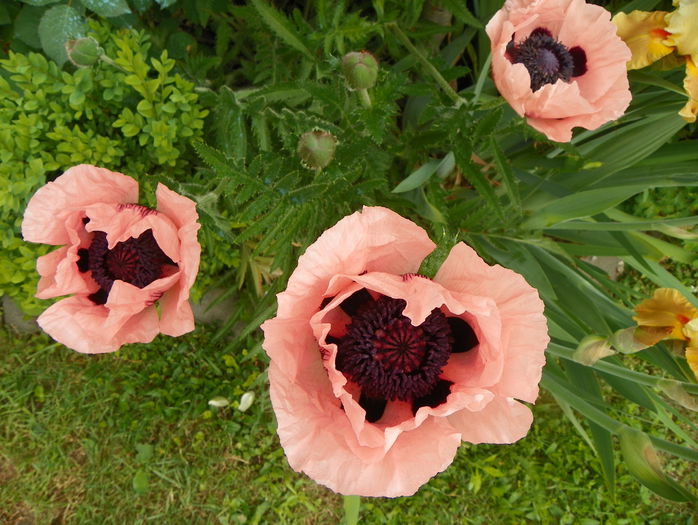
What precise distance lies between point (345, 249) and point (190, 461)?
158cm

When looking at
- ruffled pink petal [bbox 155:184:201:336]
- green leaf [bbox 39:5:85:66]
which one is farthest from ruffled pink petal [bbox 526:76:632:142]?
green leaf [bbox 39:5:85:66]

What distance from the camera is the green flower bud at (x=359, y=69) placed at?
1.14 m

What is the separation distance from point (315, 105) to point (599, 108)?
0.68 meters

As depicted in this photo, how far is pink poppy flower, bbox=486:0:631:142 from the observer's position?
1.20m

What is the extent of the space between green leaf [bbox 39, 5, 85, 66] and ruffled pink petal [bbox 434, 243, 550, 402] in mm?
1123

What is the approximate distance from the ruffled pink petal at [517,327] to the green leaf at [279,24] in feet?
2.47

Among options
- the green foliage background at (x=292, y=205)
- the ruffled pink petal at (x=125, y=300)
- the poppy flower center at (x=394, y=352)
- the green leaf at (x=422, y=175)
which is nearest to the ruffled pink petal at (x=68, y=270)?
the ruffled pink petal at (x=125, y=300)

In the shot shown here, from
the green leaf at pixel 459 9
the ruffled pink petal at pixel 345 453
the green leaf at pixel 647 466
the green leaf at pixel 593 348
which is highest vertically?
Result: the green leaf at pixel 459 9

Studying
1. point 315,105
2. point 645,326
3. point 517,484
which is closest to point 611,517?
point 517,484

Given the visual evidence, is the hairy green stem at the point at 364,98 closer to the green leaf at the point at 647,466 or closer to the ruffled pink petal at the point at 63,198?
the ruffled pink petal at the point at 63,198

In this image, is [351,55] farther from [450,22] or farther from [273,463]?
[273,463]

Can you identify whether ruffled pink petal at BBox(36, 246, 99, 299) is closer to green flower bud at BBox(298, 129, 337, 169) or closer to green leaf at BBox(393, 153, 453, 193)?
green flower bud at BBox(298, 129, 337, 169)

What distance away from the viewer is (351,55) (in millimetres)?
1156

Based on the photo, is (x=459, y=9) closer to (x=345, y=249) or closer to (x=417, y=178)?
(x=417, y=178)
